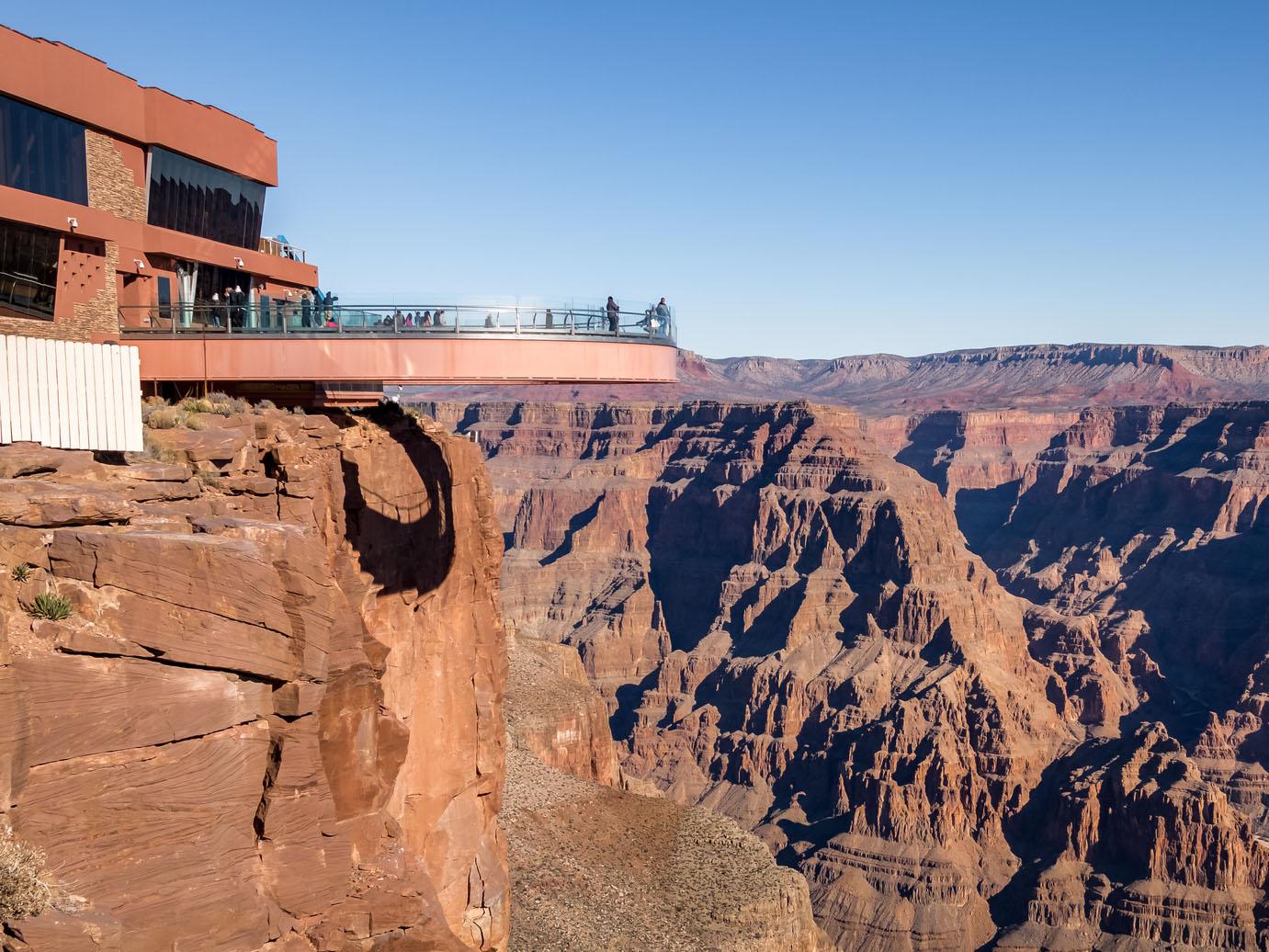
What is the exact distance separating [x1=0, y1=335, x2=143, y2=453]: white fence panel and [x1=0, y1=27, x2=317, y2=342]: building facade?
24.1 ft

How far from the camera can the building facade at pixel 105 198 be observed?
94.1 feet

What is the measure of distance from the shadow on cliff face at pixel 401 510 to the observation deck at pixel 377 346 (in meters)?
2.31

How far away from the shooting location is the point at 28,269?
2897 centimetres

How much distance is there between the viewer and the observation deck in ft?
96.4

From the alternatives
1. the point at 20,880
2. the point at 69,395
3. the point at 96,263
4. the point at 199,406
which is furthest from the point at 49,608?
the point at 96,263

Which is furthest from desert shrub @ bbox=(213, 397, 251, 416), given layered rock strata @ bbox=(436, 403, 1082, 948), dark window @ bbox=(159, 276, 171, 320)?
layered rock strata @ bbox=(436, 403, 1082, 948)

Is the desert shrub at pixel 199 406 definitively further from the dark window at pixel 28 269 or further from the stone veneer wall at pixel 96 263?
the dark window at pixel 28 269

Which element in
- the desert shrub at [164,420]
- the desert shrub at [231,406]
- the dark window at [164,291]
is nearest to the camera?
the desert shrub at [164,420]

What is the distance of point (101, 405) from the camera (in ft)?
68.4

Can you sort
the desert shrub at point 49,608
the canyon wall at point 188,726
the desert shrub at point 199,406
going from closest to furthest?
1. the canyon wall at point 188,726
2. the desert shrub at point 49,608
3. the desert shrub at point 199,406

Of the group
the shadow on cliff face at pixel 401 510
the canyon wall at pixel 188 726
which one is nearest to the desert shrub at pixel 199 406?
the shadow on cliff face at pixel 401 510

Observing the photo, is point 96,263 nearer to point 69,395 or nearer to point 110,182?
point 110,182

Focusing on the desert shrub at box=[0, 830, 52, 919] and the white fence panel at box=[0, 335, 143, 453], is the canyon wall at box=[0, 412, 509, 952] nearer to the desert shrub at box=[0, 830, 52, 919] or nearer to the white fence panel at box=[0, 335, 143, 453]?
the desert shrub at box=[0, 830, 52, 919]

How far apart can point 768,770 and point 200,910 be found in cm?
13424
